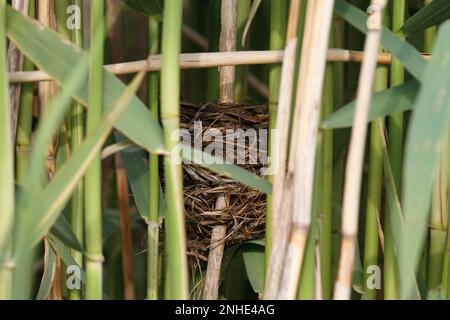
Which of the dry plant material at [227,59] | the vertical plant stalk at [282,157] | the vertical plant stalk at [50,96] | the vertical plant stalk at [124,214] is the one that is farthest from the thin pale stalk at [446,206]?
the vertical plant stalk at [124,214]

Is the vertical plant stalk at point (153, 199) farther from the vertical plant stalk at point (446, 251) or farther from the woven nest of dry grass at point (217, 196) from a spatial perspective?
the vertical plant stalk at point (446, 251)

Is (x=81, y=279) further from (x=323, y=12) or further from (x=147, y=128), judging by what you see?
(x=323, y=12)

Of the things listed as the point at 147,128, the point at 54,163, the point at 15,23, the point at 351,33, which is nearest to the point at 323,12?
the point at 147,128

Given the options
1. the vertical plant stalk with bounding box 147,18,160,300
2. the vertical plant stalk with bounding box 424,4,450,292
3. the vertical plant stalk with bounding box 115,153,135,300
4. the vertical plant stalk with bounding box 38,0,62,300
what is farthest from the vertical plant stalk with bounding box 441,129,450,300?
the vertical plant stalk with bounding box 115,153,135,300

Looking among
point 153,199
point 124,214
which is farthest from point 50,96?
point 124,214

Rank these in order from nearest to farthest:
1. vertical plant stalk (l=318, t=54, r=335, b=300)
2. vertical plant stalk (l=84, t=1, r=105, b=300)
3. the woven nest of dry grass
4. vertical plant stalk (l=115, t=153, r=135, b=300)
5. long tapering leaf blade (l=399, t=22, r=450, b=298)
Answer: long tapering leaf blade (l=399, t=22, r=450, b=298) < vertical plant stalk (l=84, t=1, r=105, b=300) < vertical plant stalk (l=318, t=54, r=335, b=300) < the woven nest of dry grass < vertical plant stalk (l=115, t=153, r=135, b=300)

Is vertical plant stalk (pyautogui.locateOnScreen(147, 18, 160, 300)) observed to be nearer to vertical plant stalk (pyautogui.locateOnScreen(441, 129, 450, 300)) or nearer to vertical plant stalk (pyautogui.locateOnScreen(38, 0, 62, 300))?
vertical plant stalk (pyautogui.locateOnScreen(38, 0, 62, 300))

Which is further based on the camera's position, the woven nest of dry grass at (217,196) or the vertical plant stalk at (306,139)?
the woven nest of dry grass at (217,196)
